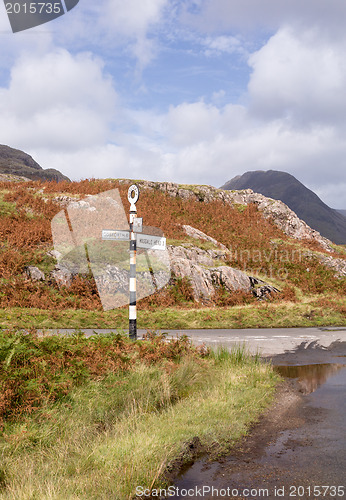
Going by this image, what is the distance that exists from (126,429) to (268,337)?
10410 mm

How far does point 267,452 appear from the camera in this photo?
558cm

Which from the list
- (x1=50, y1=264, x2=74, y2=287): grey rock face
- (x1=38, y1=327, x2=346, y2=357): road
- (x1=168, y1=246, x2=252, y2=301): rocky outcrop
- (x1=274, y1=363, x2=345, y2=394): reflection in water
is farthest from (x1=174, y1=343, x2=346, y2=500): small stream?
(x1=50, y1=264, x2=74, y2=287): grey rock face

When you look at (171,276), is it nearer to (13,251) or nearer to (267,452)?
(13,251)

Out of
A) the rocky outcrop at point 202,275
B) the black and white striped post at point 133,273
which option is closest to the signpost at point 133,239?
the black and white striped post at point 133,273

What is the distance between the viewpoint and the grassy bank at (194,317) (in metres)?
16.6

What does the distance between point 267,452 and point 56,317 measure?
12.9m

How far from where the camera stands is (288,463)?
17.0ft

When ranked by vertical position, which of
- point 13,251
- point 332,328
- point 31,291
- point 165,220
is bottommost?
point 332,328

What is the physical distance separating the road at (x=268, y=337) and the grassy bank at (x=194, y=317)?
1085 millimetres

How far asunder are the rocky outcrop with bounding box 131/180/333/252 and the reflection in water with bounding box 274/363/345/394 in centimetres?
3057

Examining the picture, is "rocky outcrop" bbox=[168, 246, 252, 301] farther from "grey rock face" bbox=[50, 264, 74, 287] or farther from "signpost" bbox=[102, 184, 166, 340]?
"signpost" bbox=[102, 184, 166, 340]

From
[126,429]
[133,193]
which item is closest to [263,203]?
[133,193]

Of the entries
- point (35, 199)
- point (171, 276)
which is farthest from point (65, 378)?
point (35, 199)

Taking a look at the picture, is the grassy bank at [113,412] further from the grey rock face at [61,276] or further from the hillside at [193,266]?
the grey rock face at [61,276]
